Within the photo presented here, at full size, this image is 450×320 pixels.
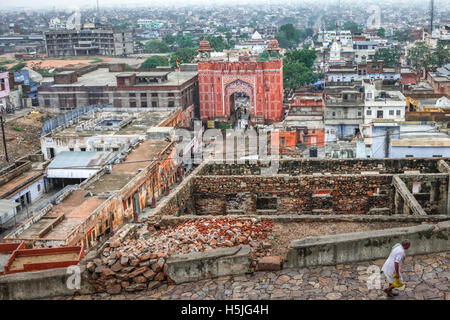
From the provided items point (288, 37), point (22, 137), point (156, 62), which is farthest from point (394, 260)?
point (288, 37)

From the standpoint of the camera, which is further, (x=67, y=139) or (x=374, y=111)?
(x=374, y=111)

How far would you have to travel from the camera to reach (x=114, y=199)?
23234mm

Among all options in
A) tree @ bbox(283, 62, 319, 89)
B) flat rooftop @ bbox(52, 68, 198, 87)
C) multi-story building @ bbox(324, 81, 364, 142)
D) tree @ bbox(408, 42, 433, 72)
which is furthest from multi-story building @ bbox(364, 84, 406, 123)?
tree @ bbox(408, 42, 433, 72)

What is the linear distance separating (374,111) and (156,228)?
31172 millimetres

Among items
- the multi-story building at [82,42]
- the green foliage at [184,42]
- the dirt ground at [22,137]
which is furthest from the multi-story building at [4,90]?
the green foliage at [184,42]

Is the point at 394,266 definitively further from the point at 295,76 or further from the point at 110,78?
the point at 295,76

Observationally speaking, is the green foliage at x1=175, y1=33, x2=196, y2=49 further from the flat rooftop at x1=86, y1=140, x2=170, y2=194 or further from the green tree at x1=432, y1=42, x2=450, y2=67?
the flat rooftop at x1=86, y1=140, x2=170, y2=194

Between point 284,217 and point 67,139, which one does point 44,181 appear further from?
point 284,217

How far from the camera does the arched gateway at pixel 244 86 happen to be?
51219mm

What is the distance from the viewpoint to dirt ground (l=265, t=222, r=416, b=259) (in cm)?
1012

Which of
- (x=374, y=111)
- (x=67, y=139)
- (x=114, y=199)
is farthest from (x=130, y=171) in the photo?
(x=374, y=111)

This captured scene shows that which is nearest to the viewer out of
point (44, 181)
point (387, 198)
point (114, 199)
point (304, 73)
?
point (387, 198)

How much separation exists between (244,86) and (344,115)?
15.1m

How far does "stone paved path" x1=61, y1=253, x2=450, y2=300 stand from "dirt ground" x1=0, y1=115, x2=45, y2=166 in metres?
32.4
